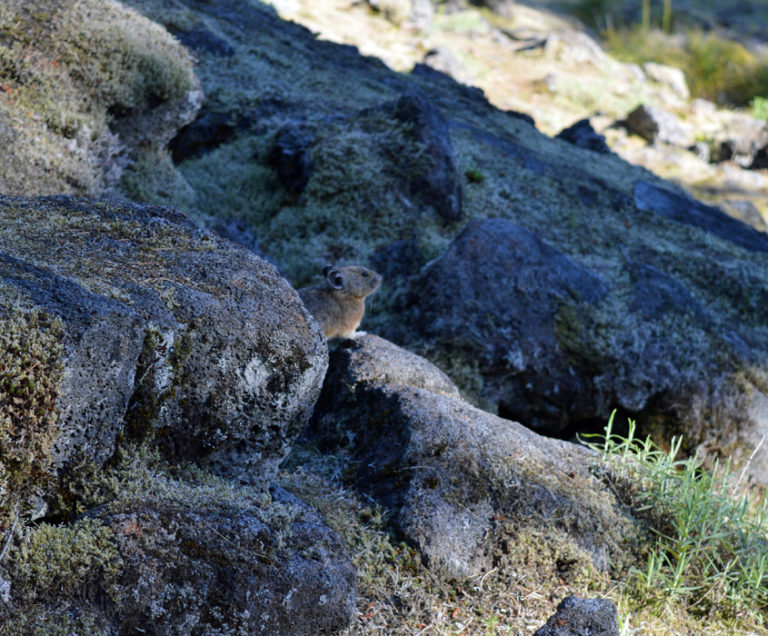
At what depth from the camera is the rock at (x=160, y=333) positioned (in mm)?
3131

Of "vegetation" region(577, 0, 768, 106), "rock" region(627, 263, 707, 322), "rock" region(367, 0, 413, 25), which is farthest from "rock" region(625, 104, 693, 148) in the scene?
"rock" region(627, 263, 707, 322)

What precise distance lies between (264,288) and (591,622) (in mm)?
2422

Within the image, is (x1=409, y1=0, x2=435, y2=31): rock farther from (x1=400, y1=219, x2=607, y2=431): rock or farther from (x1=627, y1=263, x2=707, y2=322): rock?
(x1=400, y1=219, x2=607, y2=431): rock

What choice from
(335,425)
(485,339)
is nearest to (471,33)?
(485,339)

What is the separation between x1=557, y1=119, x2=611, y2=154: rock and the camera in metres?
15.2

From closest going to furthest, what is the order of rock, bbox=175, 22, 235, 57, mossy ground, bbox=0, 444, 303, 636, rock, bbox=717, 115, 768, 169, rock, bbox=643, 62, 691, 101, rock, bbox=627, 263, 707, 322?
mossy ground, bbox=0, 444, 303, 636 → rock, bbox=627, 263, 707, 322 → rock, bbox=175, 22, 235, 57 → rock, bbox=717, 115, 768, 169 → rock, bbox=643, 62, 691, 101

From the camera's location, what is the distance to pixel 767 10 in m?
37.1

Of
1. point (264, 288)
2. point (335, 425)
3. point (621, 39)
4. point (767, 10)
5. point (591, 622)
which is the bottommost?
point (335, 425)

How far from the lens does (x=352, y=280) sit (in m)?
6.48

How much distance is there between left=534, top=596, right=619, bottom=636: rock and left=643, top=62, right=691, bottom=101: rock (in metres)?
25.6

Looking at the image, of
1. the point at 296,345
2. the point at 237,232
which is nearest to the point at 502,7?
the point at 237,232

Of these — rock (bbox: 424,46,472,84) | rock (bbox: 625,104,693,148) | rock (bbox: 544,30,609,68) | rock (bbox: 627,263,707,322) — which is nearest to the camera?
rock (bbox: 627,263,707,322)

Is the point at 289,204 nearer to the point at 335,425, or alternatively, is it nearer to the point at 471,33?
the point at 335,425

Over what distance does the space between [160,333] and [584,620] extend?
2407mm
